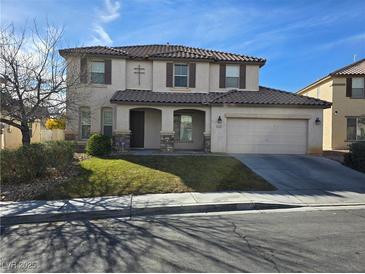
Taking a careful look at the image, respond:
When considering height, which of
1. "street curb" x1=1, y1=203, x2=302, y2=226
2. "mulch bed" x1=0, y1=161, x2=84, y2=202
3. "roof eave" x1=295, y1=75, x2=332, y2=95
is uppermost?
"roof eave" x1=295, y1=75, x2=332, y2=95

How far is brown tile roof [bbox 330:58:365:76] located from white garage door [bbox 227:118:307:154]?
25.1 feet

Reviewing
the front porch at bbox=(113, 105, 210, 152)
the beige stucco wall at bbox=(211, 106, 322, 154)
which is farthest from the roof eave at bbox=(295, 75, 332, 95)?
the front porch at bbox=(113, 105, 210, 152)

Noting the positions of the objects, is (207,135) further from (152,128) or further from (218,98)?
(152,128)

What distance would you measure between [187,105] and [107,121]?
5.02m

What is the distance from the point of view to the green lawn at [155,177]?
10148 mm

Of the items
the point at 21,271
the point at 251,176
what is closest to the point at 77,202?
the point at 21,271

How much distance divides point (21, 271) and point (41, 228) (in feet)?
7.90

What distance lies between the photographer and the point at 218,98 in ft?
61.1

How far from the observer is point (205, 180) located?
A: 11406mm

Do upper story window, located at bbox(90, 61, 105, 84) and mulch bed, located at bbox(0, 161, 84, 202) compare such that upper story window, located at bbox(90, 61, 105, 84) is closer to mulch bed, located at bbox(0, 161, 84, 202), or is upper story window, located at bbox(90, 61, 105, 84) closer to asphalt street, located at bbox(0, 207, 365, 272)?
mulch bed, located at bbox(0, 161, 84, 202)

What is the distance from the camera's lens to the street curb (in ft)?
24.5

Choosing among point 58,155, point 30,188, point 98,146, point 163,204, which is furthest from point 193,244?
point 98,146

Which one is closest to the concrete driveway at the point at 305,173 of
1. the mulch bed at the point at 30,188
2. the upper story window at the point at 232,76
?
the upper story window at the point at 232,76

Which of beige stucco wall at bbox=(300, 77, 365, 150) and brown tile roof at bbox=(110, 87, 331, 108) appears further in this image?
beige stucco wall at bbox=(300, 77, 365, 150)
